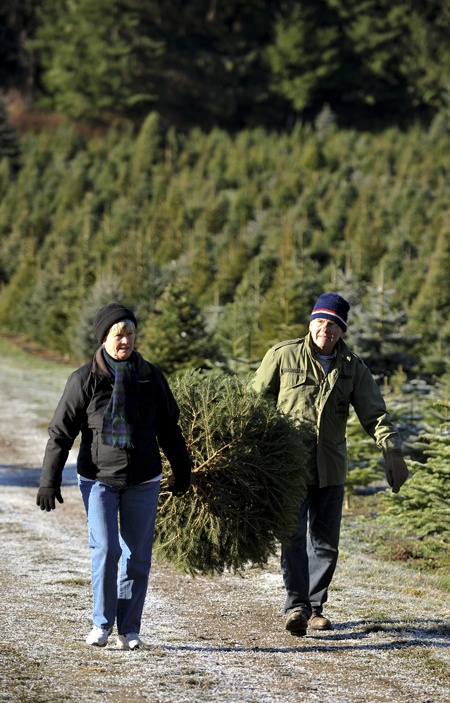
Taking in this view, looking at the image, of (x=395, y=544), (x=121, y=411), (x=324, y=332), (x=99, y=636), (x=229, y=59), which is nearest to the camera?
(x=121, y=411)

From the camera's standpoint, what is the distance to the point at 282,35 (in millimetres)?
78188

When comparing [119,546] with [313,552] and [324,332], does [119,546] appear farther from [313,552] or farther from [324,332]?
[324,332]

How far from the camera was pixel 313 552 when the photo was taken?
7.02 m

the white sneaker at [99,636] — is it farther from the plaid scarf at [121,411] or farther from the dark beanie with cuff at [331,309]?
the dark beanie with cuff at [331,309]

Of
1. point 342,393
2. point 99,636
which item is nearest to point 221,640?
point 99,636

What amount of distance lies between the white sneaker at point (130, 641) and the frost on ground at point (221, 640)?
65 mm

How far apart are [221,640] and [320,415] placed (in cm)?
139

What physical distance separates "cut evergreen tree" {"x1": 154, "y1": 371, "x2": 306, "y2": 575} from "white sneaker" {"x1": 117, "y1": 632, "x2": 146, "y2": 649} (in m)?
0.48

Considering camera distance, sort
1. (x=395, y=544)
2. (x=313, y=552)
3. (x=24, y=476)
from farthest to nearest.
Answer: (x=24, y=476) < (x=395, y=544) < (x=313, y=552)

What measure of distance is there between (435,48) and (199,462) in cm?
7660

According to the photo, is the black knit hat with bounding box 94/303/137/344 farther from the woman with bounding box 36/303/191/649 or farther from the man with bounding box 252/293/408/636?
the man with bounding box 252/293/408/636

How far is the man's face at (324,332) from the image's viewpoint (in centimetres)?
678

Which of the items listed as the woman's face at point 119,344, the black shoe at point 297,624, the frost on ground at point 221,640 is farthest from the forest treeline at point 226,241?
the woman's face at point 119,344

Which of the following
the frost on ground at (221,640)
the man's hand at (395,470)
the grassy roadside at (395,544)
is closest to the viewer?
the frost on ground at (221,640)
